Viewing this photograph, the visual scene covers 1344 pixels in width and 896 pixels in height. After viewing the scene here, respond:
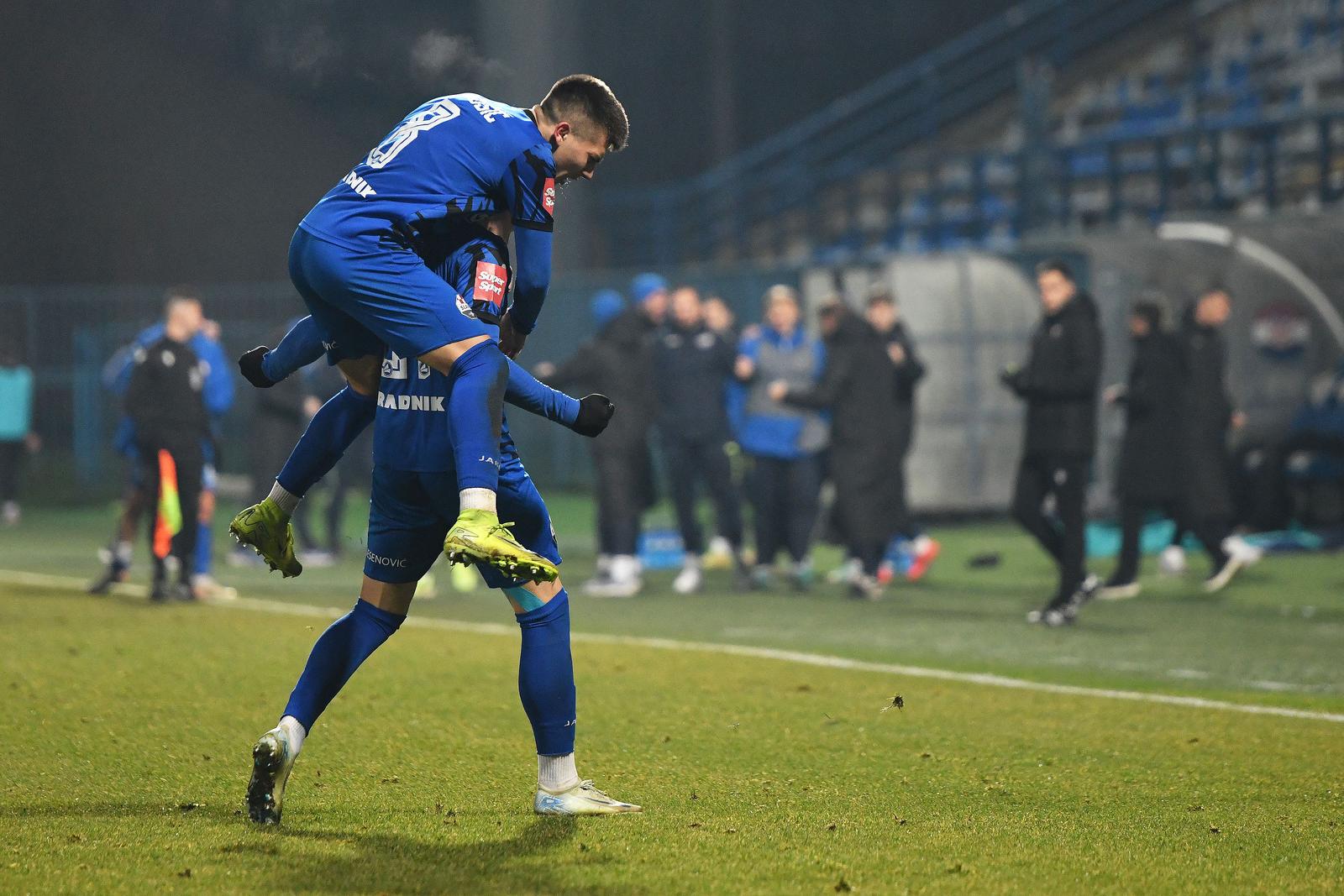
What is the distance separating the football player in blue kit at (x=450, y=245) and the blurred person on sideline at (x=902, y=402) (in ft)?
26.9

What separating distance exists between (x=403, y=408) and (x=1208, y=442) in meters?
9.12

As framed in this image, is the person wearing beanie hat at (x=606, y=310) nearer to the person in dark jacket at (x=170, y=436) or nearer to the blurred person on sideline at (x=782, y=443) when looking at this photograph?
the blurred person on sideline at (x=782, y=443)

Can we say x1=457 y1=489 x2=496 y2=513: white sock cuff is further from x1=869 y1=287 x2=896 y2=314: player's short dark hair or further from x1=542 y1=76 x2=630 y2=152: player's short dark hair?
x1=869 y1=287 x2=896 y2=314: player's short dark hair

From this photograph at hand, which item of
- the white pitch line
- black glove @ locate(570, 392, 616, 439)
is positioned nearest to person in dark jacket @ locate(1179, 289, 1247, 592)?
the white pitch line

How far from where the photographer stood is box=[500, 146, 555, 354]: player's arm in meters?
4.99

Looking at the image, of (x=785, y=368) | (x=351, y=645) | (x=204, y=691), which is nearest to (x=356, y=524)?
(x=785, y=368)

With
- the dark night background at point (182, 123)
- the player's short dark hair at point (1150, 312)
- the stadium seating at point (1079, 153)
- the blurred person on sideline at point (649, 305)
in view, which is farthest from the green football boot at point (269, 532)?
the dark night background at point (182, 123)

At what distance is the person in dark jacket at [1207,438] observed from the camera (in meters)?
12.8

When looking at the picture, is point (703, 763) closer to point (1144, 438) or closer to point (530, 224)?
point (530, 224)

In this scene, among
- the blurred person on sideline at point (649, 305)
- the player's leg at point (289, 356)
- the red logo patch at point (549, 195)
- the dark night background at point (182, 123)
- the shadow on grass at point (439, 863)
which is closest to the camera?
the shadow on grass at point (439, 863)

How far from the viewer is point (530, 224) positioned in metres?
5.05

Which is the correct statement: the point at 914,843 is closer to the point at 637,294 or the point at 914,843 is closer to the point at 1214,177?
the point at 637,294

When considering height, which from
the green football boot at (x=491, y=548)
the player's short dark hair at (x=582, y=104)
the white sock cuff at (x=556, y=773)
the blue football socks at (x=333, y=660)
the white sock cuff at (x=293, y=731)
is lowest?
the white sock cuff at (x=556, y=773)

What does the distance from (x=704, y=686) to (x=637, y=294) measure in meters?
5.57
